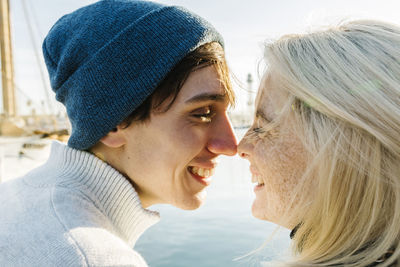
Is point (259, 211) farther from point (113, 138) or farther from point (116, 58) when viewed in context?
point (116, 58)

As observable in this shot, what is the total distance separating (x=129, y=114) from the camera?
7.37 feet

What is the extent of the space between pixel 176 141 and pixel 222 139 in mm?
358

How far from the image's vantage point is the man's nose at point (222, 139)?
8.16ft

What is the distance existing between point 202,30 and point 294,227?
1.33 m

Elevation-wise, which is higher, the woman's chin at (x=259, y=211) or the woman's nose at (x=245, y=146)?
the woman's nose at (x=245, y=146)

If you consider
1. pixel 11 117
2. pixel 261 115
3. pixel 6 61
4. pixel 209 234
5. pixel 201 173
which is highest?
pixel 261 115

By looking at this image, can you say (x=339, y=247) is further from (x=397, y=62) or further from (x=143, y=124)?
(x=143, y=124)

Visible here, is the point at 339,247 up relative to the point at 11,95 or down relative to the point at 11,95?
up

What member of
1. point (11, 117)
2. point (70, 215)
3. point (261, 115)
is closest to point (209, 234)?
point (261, 115)

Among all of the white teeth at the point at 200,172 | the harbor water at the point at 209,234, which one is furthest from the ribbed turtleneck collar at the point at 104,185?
the harbor water at the point at 209,234

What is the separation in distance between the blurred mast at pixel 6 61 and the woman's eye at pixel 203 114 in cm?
2746

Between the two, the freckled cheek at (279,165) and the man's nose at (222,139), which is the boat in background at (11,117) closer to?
the man's nose at (222,139)

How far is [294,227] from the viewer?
186cm

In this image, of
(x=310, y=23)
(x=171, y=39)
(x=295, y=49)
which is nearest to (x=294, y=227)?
(x=295, y=49)
